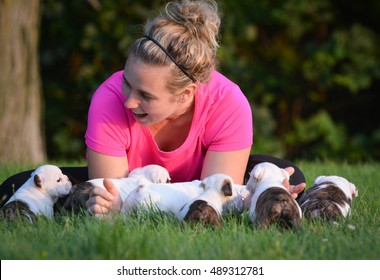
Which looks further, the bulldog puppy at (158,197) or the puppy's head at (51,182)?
the puppy's head at (51,182)

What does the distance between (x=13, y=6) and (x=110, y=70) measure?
3025mm

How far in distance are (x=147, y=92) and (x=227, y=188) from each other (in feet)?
2.94

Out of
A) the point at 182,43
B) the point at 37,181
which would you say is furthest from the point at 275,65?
the point at 37,181

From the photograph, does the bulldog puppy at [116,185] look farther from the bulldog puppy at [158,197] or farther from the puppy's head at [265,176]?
the puppy's head at [265,176]

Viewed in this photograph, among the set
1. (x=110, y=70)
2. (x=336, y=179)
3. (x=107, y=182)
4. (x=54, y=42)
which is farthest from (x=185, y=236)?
(x=54, y=42)

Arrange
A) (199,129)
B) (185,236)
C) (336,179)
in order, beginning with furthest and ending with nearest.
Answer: (199,129) → (336,179) → (185,236)

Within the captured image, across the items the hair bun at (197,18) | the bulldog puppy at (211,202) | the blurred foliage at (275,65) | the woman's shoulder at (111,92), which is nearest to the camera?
the bulldog puppy at (211,202)

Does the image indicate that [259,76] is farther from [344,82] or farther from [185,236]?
[185,236]

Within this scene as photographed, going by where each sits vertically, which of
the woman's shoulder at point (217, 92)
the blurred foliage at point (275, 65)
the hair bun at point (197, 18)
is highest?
the hair bun at point (197, 18)

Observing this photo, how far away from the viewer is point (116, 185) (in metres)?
4.70

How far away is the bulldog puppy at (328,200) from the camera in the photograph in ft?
14.7

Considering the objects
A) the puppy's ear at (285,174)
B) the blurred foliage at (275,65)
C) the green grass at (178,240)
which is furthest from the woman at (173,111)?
the blurred foliage at (275,65)

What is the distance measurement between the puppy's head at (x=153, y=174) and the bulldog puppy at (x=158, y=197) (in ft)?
0.93

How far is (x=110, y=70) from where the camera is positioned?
12.4 meters
